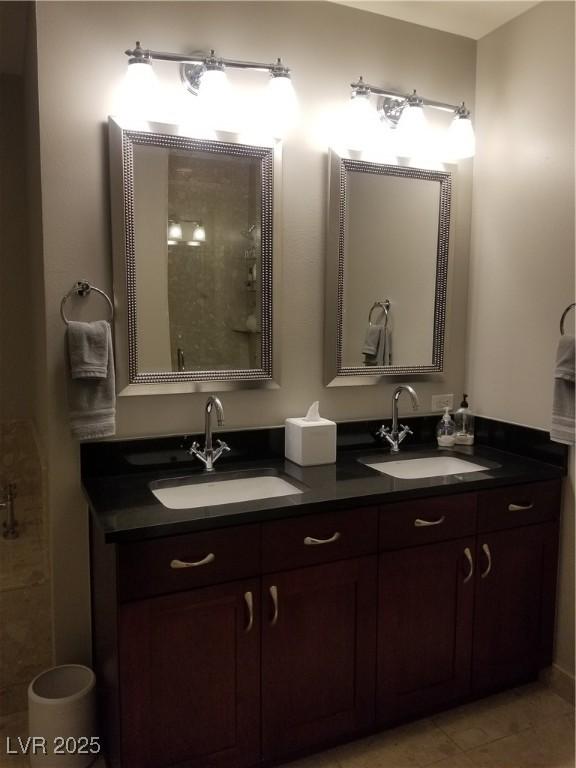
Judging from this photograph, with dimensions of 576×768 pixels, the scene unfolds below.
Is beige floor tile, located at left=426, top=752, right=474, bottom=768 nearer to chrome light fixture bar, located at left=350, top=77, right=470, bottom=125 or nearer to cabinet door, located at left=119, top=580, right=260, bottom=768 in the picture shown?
cabinet door, located at left=119, top=580, right=260, bottom=768

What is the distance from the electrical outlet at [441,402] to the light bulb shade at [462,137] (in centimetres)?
100

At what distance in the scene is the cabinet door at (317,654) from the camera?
1774mm

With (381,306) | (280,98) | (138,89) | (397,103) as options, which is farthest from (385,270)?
(138,89)

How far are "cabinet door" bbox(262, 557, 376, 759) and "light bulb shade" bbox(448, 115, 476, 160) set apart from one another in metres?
1.63

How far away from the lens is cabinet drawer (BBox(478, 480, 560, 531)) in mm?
2072

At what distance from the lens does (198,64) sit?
6.59ft

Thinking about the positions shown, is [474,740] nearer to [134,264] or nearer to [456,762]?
[456,762]

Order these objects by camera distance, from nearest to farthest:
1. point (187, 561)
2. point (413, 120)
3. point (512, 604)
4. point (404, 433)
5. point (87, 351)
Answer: point (187, 561) < point (87, 351) < point (512, 604) < point (413, 120) < point (404, 433)

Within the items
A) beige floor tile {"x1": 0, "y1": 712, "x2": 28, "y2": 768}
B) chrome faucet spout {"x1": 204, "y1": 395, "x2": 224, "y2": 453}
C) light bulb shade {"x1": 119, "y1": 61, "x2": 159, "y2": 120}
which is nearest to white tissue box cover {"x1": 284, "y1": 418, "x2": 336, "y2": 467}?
chrome faucet spout {"x1": 204, "y1": 395, "x2": 224, "y2": 453}

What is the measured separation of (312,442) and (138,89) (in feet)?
4.25

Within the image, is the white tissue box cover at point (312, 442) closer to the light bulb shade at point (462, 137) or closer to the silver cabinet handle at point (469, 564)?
the silver cabinet handle at point (469, 564)

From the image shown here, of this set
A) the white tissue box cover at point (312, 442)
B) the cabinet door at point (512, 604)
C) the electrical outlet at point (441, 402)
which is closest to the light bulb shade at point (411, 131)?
the electrical outlet at point (441, 402)

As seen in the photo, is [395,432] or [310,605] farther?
[395,432]

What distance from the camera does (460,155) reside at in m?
2.42
